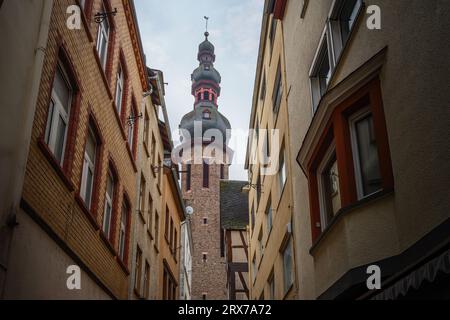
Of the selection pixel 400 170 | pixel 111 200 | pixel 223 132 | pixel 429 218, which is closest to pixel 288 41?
pixel 111 200

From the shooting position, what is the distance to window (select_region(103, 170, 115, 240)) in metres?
13.4

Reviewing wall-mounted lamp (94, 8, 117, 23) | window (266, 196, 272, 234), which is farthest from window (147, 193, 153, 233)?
wall-mounted lamp (94, 8, 117, 23)

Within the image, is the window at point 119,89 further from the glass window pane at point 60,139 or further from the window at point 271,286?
the window at point 271,286

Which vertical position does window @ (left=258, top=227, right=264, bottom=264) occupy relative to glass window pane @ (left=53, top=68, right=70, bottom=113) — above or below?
above

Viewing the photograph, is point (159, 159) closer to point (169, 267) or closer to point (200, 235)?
point (169, 267)

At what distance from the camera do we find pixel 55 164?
880 cm

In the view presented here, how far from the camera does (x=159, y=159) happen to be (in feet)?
78.6

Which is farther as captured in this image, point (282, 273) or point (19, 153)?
point (282, 273)

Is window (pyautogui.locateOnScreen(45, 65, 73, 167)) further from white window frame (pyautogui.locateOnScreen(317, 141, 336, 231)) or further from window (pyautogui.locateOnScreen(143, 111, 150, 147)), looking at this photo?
window (pyautogui.locateOnScreen(143, 111, 150, 147))

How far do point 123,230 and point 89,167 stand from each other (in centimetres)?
419

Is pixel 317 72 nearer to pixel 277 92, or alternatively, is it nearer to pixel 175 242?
pixel 277 92

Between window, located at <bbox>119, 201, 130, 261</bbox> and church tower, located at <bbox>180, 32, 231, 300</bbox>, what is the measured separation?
3615 centimetres

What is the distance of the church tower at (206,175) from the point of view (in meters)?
55.0
